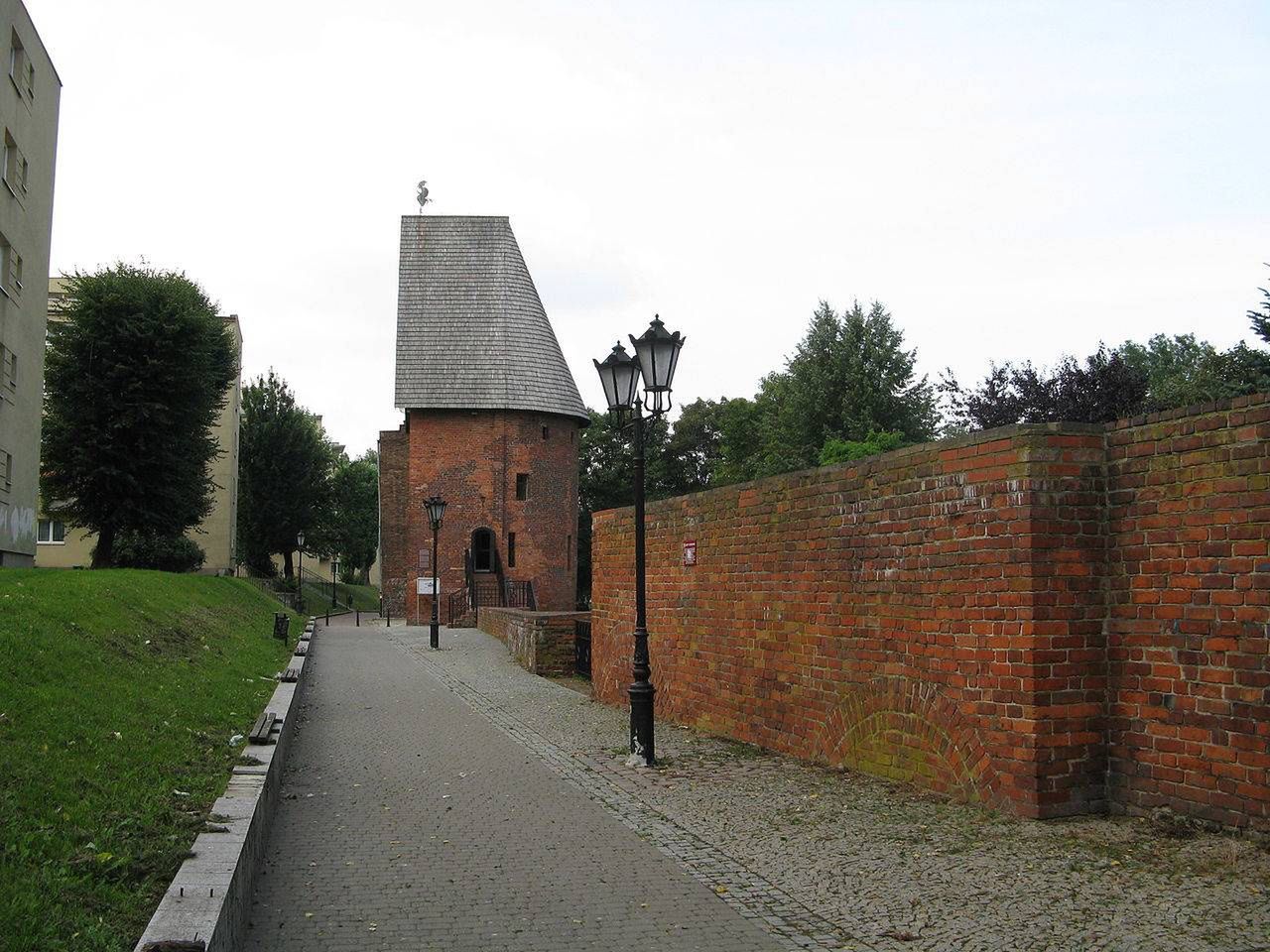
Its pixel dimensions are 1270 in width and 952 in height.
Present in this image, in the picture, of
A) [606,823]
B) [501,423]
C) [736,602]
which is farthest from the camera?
[501,423]

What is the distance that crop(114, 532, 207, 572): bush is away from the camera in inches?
A: 1575

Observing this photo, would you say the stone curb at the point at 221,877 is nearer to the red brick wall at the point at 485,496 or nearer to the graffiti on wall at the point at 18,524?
the graffiti on wall at the point at 18,524

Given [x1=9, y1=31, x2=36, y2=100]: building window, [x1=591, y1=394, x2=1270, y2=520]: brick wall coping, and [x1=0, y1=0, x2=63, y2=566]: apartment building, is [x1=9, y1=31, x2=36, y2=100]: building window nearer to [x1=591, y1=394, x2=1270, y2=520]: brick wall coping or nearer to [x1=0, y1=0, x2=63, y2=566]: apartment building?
[x1=0, y1=0, x2=63, y2=566]: apartment building

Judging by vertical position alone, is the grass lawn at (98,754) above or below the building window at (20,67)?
below

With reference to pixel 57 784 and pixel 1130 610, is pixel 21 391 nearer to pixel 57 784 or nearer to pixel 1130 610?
pixel 57 784

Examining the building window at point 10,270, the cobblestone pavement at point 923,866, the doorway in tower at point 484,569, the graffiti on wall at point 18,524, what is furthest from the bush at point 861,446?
the cobblestone pavement at point 923,866

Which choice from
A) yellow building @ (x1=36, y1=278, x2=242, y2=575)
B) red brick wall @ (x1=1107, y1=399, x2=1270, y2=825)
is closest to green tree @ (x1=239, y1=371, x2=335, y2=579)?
yellow building @ (x1=36, y1=278, x2=242, y2=575)

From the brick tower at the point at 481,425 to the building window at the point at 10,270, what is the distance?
708 inches

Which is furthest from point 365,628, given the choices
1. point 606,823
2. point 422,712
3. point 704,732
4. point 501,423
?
point 606,823

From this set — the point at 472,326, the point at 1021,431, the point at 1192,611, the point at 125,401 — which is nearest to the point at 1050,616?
the point at 1192,611

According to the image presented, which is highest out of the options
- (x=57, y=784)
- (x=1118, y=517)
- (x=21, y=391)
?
(x=21, y=391)

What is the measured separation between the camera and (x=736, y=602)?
11.4 meters

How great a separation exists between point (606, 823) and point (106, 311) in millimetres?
31831

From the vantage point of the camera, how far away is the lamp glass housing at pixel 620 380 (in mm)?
11727
